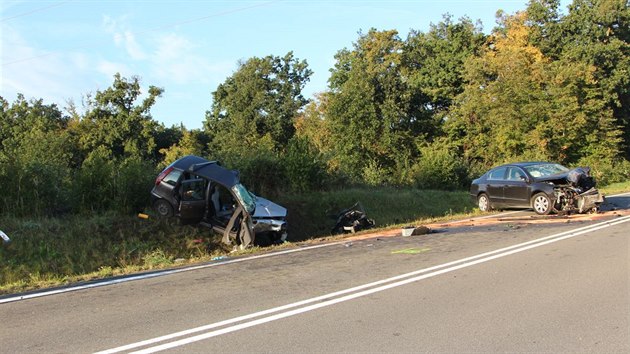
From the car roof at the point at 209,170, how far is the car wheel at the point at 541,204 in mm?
9514

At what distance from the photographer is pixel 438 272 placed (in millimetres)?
7746

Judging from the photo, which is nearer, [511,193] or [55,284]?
[55,284]

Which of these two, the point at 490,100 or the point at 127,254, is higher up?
the point at 490,100

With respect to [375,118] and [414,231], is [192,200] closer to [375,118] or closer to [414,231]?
[414,231]

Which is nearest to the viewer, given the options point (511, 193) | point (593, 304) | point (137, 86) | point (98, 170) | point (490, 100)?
point (593, 304)

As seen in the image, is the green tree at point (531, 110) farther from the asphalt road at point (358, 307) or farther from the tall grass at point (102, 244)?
the asphalt road at point (358, 307)

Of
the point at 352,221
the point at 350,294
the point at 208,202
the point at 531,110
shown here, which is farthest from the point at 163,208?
the point at 531,110

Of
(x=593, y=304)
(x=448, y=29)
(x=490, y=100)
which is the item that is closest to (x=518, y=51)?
(x=490, y=100)

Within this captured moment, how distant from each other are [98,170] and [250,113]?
1728 inches

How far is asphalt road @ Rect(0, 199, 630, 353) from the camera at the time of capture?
15.7 ft

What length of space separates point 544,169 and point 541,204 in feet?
4.88

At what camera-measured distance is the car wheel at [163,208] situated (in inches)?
506

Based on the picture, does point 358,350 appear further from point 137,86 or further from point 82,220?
point 137,86

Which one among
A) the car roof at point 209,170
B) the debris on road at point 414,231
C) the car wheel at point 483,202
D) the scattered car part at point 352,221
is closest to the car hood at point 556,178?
the car wheel at point 483,202
